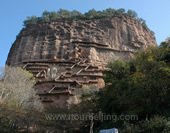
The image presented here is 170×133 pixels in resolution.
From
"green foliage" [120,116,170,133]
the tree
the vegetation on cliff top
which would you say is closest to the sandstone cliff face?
the vegetation on cliff top

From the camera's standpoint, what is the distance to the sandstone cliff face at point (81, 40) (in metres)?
37.1

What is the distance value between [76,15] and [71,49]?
13984 mm

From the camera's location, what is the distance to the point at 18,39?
140 feet

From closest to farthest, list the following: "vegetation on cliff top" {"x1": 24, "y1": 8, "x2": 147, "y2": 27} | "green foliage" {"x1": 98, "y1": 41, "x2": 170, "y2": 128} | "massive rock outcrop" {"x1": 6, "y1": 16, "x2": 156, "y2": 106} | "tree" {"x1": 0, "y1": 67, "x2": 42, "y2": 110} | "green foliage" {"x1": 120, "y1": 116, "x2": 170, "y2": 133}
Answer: "green foliage" {"x1": 120, "y1": 116, "x2": 170, "y2": 133} → "green foliage" {"x1": 98, "y1": 41, "x2": 170, "y2": 128} → "tree" {"x1": 0, "y1": 67, "x2": 42, "y2": 110} → "massive rock outcrop" {"x1": 6, "y1": 16, "x2": 156, "y2": 106} → "vegetation on cliff top" {"x1": 24, "y1": 8, "x2": 147, "y2": 27}

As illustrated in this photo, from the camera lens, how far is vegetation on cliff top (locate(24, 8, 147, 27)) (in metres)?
46.3

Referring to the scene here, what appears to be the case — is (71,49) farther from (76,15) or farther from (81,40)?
(76,15)

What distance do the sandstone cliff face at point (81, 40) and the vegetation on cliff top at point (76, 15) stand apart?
2.63m

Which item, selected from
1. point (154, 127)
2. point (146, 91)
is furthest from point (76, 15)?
point (154, 127)

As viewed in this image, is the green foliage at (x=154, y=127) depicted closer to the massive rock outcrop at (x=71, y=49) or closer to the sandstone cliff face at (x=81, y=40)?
the massive rock outcrop at (x=71, y=49)

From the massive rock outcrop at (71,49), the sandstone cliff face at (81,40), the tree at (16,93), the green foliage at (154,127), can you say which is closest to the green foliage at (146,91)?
the green foliage at (154,127)

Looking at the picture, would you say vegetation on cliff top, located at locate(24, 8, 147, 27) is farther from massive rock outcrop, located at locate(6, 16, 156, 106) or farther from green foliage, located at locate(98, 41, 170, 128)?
green foliage, located at locate(98, 41, 170, 128)

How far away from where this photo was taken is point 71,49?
37.3 m

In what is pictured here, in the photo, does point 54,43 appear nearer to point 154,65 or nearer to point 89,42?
point 89,42

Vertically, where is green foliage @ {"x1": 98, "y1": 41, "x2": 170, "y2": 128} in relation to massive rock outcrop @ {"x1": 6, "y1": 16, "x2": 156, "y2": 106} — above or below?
Result: below
